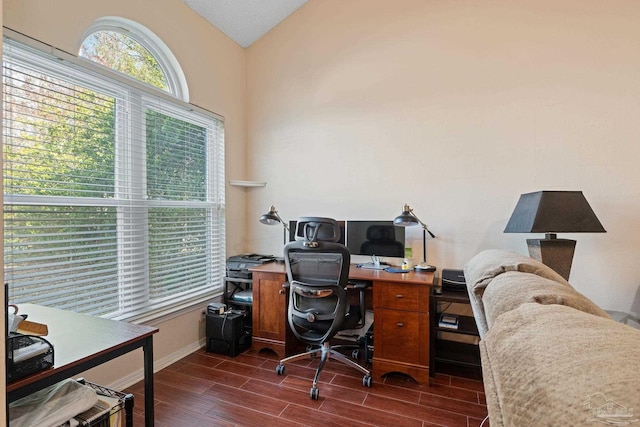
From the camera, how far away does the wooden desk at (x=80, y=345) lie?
3.48ft

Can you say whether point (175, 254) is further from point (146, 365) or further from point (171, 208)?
point (146, 365)

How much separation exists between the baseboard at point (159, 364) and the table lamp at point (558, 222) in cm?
283

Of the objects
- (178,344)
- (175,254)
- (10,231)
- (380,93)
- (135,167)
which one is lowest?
(178,344)

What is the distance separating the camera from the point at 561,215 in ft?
6.32

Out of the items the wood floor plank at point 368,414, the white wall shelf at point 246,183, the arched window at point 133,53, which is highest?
the arched window at point 133,53

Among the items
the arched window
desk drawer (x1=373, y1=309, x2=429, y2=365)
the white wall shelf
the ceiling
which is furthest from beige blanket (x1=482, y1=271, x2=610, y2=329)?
the ceiling

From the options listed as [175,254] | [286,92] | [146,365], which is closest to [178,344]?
[175,254]

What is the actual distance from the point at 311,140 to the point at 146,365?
8.00 feet

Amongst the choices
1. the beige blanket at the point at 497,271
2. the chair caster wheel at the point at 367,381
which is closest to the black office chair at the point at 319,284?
the chair caster wheel at the point at 367,381

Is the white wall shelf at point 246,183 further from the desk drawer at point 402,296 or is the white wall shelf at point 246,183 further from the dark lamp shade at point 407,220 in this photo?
the desk drawer at point 402,296

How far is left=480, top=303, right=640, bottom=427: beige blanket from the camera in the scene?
305mm

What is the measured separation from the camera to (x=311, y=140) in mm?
3232

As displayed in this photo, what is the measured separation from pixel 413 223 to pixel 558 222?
0.92 m

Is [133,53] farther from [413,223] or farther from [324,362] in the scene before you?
[324,362]
